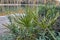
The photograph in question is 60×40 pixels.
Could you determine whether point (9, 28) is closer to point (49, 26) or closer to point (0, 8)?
point (49, 26)

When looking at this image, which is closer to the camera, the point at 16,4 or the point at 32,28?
the point at 32,28

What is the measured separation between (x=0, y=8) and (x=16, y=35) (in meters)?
2.52

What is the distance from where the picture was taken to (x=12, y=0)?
8.42 meters

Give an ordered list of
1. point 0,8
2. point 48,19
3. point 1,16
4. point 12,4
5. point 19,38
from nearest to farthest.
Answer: point 19,38 → point 48,19 → point 1,16 → point 0,8 → point 12,4

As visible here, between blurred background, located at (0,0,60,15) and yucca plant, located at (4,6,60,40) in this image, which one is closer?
yucca plant, located at (4,6,60,40)

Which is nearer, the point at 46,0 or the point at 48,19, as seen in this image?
the point at 48,19

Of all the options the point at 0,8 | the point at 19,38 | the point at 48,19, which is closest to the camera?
the point at 19,38

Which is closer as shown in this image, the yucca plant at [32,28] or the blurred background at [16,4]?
the yucca plant at [32,28]

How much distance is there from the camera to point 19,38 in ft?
16.4

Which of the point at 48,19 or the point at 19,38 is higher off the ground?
the point at 48,19

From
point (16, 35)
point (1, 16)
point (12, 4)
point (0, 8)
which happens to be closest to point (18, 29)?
point (16, 35)

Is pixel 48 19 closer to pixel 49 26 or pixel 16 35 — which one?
pixel 49 26

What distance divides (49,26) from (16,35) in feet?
2.94

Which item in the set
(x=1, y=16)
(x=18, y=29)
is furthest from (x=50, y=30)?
(x=1, y=16)
